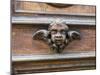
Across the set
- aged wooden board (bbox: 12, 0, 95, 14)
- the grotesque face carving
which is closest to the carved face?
the grotesque face carving

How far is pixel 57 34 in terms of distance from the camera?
4.22ft

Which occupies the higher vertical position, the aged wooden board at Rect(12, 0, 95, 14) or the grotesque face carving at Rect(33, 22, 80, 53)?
the aged wooden board at Rect(12, 0, 95, 14)

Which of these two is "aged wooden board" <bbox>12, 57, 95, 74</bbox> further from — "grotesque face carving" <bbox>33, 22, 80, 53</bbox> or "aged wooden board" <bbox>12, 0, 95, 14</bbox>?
"aged wooden board" <bbox>12, 0, 95, 14</bbox>

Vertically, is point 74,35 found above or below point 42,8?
below

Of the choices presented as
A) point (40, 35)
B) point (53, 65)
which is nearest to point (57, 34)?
point (40, 35)

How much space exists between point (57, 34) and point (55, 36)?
0.07 feet

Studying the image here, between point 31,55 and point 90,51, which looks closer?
point 31,55

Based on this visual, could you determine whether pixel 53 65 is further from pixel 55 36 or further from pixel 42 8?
pixel 42 8

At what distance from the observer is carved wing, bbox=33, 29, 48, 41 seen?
1.28 meters

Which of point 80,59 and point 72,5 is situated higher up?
point 72,5

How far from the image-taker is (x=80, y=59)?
1.38 meters

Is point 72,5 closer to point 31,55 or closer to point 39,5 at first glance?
point 39,5

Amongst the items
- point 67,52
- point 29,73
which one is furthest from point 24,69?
point 67,52

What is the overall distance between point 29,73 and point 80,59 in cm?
40
